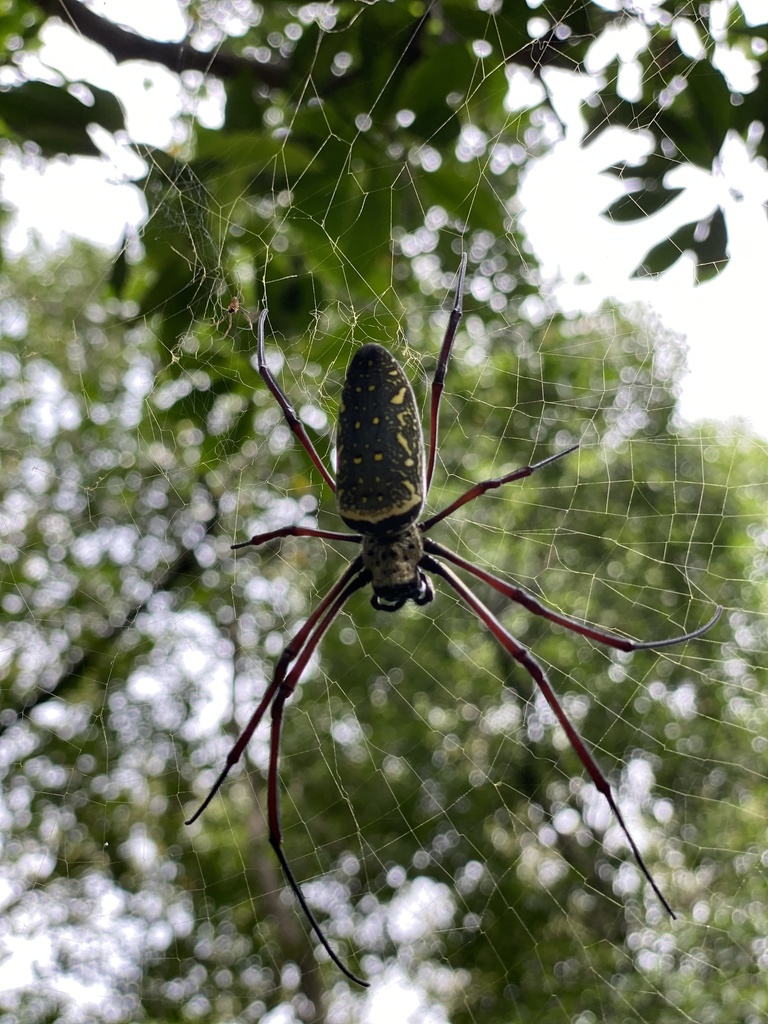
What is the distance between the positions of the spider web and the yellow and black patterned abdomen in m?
0.79

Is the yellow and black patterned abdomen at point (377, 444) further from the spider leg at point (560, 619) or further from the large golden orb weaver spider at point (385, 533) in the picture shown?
the spider leg at point (560, 619)

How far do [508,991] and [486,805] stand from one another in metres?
1.67

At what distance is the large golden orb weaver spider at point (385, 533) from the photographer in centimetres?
187

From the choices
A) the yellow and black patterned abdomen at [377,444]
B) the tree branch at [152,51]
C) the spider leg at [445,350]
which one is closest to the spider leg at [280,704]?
the yellow and black patterned abdomen at [377,444]

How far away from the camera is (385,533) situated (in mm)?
2100

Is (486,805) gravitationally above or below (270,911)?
above

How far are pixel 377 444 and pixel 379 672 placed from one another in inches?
236

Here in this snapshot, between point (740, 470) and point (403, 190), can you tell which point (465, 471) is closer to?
point (403, 190)

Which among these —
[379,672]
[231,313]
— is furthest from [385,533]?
[379,672]

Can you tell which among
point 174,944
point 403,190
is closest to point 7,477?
point 174,944

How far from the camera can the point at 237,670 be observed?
580 cm

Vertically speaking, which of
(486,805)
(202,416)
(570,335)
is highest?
(570,335)

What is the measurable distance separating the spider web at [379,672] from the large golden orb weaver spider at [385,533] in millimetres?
634

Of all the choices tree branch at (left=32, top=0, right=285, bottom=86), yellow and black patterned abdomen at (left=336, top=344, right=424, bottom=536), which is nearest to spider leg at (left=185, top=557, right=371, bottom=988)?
yellow and black patterned abdomen at (left=336, top=344, right=424, bottom=536)
